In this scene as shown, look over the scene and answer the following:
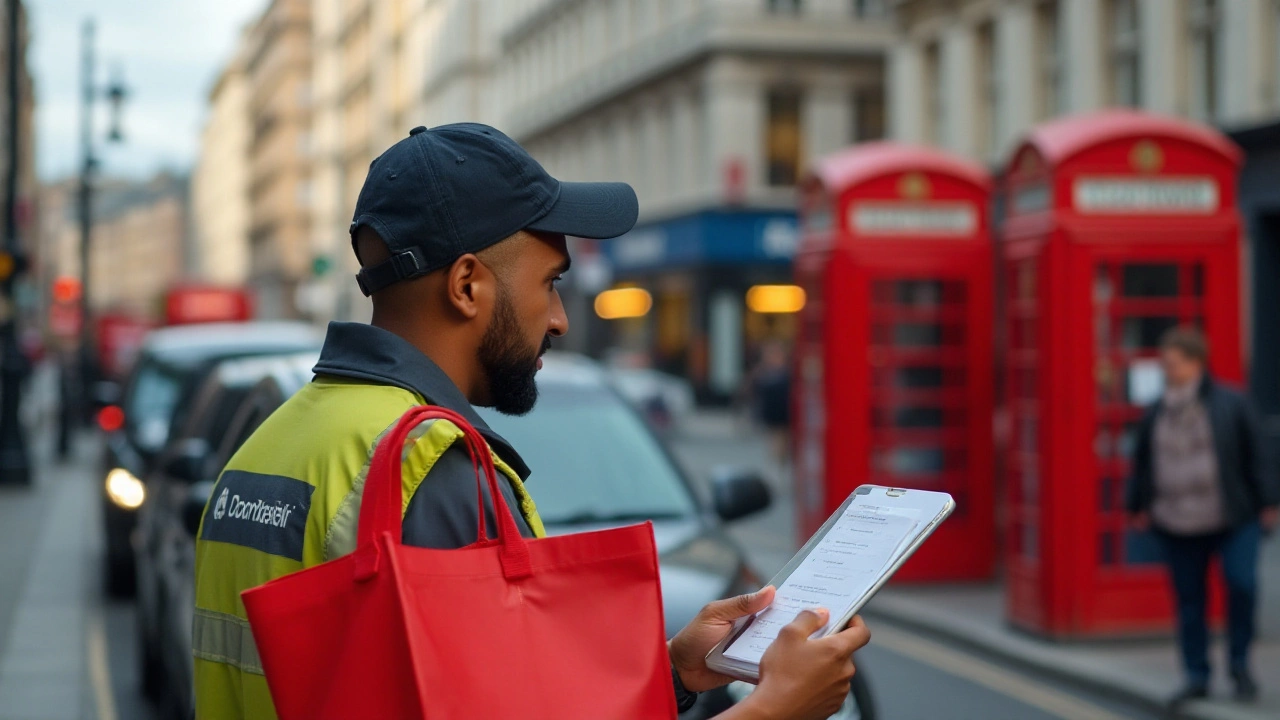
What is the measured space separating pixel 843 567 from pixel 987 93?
26.5m

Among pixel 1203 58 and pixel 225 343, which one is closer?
pixel 225 343

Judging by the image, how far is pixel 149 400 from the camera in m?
13.2

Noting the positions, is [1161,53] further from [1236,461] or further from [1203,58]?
[1236,461]

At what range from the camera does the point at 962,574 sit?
12734mm

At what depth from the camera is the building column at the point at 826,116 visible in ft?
136

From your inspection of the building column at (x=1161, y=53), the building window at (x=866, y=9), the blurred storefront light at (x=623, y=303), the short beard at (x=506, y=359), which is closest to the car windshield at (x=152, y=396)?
the short beard at (x=506, y=359)

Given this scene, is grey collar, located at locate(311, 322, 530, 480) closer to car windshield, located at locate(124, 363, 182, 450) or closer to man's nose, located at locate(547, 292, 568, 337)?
man's nose, located at locate(547, 292, 568, 337)

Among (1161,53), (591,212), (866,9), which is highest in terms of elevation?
(866,9)

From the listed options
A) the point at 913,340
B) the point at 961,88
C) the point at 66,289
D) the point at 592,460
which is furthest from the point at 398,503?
the point at 66,289

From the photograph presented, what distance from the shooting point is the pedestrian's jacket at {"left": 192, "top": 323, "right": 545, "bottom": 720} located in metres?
1.95

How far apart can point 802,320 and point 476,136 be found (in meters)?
11.6

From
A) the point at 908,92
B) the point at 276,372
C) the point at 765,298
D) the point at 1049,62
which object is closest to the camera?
the point at 276,372

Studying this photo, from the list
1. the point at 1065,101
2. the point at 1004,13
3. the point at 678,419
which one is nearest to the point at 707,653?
the point at 1065,101

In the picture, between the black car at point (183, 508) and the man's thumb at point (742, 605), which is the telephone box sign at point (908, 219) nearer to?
the black car at point (183, 508)
